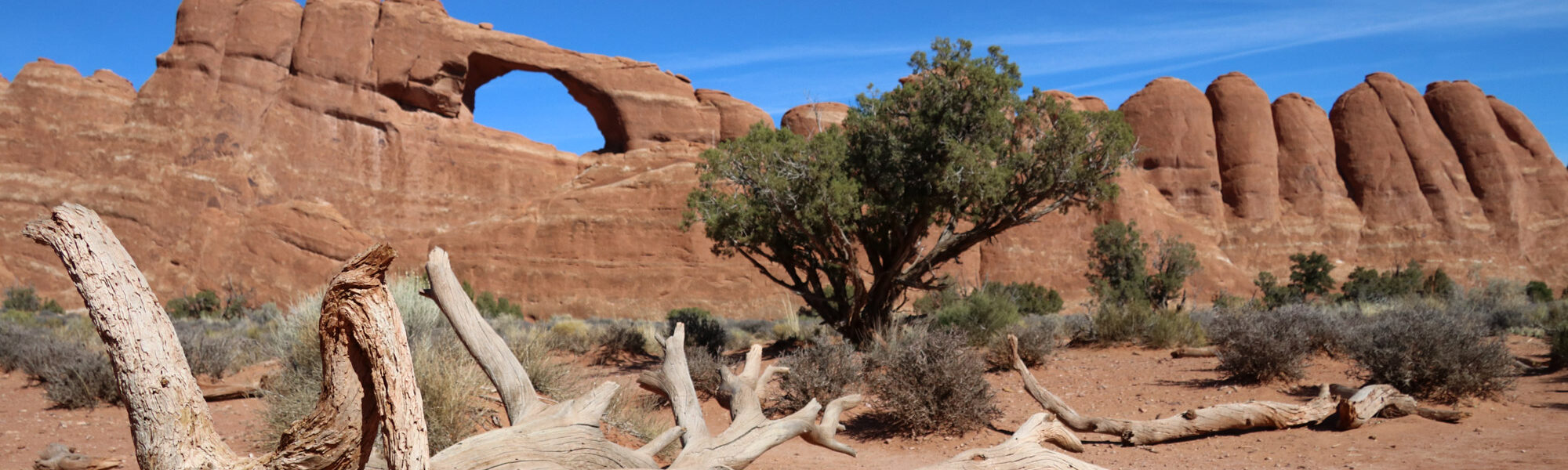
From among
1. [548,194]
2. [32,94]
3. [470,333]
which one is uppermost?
[32,94]

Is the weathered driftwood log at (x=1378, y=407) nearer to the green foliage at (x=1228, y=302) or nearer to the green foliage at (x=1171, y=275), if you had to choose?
the green foliage at (x=1228, y=302)

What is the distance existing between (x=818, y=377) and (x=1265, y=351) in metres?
4.44

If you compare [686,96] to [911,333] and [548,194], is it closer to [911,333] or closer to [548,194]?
[548,194]

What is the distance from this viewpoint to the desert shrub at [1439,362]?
24.5 ft

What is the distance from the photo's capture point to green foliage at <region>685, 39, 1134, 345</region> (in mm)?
12805

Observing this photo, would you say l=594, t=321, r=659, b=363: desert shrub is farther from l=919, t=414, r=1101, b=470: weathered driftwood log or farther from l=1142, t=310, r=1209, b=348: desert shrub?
l=919, t=414, r=1101, b=470: weathered driftwood log

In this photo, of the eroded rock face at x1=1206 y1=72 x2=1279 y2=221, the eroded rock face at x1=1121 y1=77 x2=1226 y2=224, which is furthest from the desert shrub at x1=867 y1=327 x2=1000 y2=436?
the eroded rock face at x1=1206 y1=72 x2=1279 y2=221

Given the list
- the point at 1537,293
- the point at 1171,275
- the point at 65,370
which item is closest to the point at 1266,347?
the point at 65,370

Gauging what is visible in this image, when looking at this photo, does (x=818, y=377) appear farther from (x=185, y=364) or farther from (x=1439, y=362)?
(x=185, y=364)

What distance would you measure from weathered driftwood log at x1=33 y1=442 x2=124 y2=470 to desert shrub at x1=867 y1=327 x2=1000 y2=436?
5985 mm

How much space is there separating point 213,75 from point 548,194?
13.0m

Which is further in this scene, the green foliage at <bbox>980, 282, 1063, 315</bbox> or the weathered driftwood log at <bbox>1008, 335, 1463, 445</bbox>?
the green foliage at <bbox>980, 282, 1063, 315</bbox>

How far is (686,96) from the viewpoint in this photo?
1582 inches

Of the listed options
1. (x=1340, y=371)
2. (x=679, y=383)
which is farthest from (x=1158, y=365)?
(x=679, y=383)
